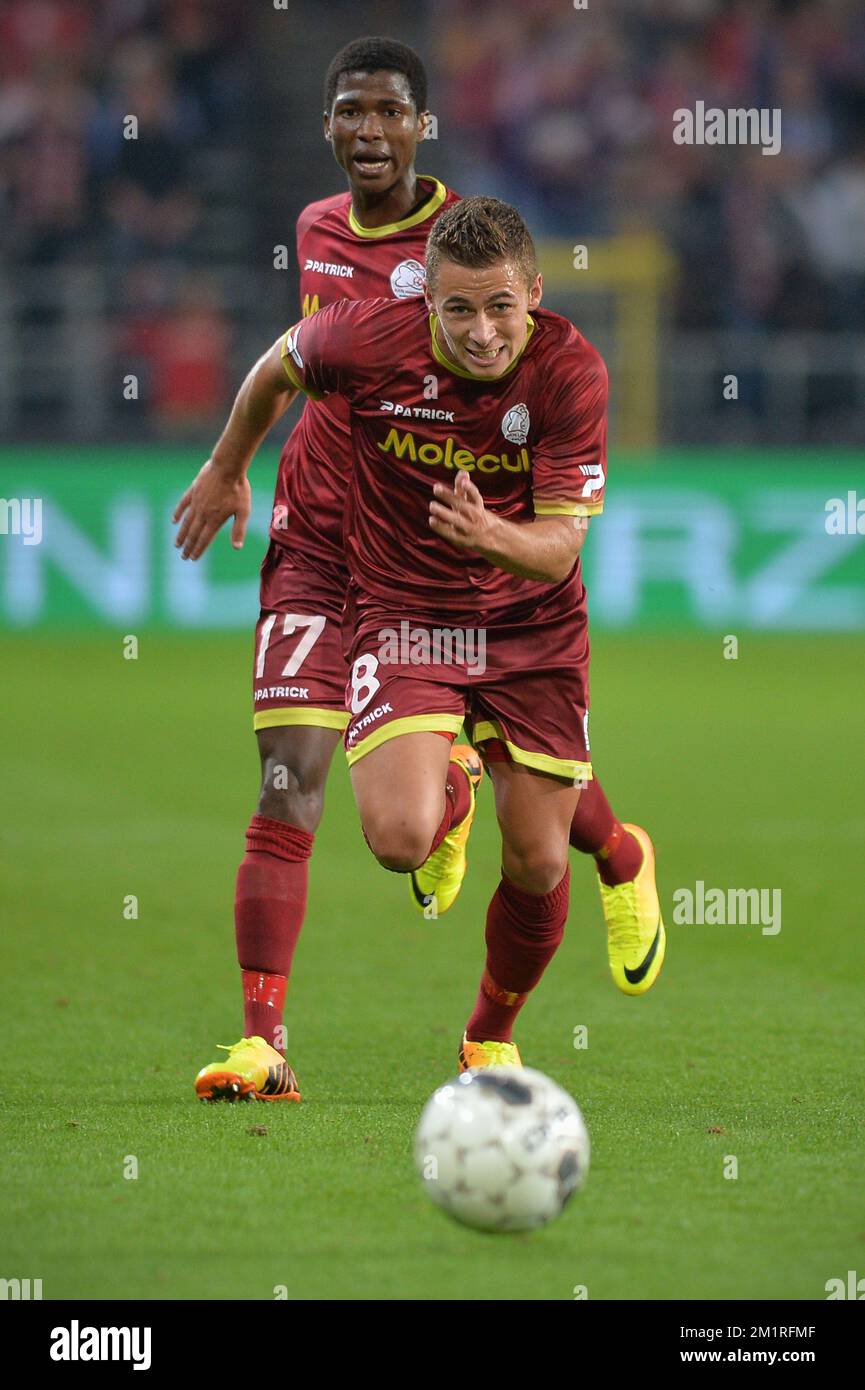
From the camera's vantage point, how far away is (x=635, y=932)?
18.2 feet

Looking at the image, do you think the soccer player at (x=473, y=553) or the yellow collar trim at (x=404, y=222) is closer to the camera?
the soccer player at (x=473, y=553)

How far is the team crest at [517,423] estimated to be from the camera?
15.1 ft

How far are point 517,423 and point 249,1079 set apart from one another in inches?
64.1

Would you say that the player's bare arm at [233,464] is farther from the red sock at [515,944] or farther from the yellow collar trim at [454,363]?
the red sock at [515,944]

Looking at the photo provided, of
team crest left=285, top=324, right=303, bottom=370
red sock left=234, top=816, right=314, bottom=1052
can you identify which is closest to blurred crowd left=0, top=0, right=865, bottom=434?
team crest left=285, top=324, right=303, bottom=370

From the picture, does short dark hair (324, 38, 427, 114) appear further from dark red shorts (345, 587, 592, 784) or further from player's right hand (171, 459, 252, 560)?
dark red shorts (345, 587, 592, 784)

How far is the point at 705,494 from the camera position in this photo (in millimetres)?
14914

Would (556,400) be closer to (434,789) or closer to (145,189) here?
(434,789)

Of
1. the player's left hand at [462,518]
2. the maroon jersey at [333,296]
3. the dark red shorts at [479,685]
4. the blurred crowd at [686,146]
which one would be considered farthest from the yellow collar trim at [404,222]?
the blurred crowd at [686,146]

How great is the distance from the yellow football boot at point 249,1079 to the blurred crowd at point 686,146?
13085mm

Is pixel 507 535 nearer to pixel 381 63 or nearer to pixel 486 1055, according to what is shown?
pixel 486 1055

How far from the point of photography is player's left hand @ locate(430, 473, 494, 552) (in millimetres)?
4152

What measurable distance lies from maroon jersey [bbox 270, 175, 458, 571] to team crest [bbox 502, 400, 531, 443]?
27.2 inches

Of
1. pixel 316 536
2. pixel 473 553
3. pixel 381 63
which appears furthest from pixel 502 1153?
pixel 381 63
